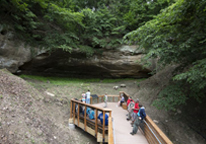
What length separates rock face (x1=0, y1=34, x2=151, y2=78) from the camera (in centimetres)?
1274

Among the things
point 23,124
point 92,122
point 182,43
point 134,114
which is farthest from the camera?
point 182,43

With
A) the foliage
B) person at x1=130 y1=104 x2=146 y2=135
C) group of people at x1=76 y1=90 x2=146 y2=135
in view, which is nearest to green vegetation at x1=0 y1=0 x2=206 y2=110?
the foliage

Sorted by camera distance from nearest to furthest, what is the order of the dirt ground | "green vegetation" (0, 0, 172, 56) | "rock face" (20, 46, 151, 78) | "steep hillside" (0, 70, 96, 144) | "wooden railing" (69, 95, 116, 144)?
"steep hillside" (0, 70, 96, 144), the dirt ground, "wooden railing" (69, 95, 116, 144), "green vegetation" (0, 0, 172, 56), "rock face" (20, 46, 151, 78)

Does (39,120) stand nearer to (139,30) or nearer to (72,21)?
(139,30)

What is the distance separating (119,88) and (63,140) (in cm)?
1030

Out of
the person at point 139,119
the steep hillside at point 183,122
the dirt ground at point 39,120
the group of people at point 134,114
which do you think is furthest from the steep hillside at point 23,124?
the steep hillside at point 183,122

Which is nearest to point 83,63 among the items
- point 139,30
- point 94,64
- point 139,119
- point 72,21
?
point 94,64

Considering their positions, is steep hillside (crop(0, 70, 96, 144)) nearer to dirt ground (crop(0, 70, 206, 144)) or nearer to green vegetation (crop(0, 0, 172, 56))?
dirt ground (crop(0, 70, 206, 144))

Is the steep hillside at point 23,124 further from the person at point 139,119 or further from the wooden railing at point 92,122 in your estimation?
the person at point 139,119

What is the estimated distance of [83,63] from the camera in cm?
1598

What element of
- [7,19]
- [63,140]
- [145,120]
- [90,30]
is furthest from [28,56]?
[145,120]

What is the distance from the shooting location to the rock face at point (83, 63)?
41.8 ft

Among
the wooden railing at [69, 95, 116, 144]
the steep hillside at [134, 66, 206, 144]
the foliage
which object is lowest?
the steep hillside at [134, 66, 206, 144]

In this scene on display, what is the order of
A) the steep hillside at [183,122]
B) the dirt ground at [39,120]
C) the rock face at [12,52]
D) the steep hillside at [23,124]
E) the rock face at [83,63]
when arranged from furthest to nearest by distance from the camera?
the rock face at [83,63], the rock face at [12,52], the steep hillside at [183,122], the dirt ground at [39,120], the steep hillside at [23,124]
